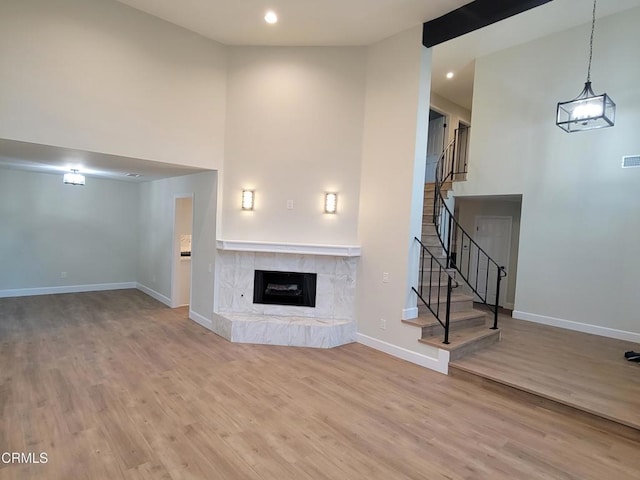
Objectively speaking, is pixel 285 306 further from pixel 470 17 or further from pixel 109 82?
pixel 470 17

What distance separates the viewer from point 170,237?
261 inches

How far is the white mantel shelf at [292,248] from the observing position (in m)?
4.82

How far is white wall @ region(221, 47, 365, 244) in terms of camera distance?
4.97 meters

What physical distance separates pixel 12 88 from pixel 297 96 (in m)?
3.43

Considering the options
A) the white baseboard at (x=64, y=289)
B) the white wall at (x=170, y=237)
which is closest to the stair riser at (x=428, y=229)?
the white wall at (x=170, y=237)

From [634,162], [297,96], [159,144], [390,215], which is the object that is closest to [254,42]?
[297,96]

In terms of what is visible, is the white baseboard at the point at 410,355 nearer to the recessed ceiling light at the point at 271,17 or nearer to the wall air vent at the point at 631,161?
the wall air vent at the point at 631,161

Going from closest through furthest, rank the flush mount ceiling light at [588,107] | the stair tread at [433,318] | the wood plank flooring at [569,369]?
1. the wood plank flooring at [569,369]
2. the flush mount ceiling light at [588,107]
3. the stair tread at [433,318]

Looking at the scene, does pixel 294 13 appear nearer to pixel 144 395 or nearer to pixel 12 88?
pixel 12 88

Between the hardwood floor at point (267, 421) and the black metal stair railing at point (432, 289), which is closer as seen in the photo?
the hardwood floor at point (267, 421)

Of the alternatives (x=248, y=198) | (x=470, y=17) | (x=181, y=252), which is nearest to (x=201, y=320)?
(x=181, y=252)

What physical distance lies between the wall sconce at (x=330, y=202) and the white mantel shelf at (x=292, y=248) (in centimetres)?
60

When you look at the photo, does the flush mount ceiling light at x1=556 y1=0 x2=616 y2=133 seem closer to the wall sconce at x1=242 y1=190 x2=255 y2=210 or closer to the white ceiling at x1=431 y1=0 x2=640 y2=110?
the white ceiling at x1=431 y1=0 x2=640 y2=110

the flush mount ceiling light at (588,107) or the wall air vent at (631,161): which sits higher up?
the flush mount ceiling light at (588,107)
